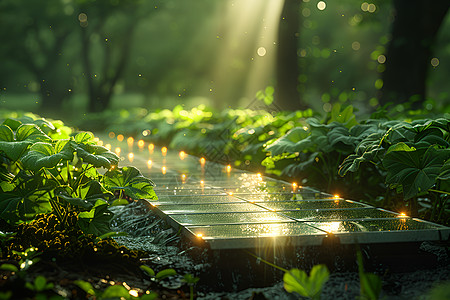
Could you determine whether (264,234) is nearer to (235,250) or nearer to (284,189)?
(235,250)

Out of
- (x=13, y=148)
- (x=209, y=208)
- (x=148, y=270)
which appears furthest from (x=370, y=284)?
(x=13, y=148)

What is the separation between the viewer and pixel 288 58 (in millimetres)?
13211

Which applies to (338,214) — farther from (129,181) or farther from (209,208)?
(129,181)

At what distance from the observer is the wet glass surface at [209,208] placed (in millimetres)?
4387

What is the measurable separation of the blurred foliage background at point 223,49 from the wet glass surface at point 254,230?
29.7 feet

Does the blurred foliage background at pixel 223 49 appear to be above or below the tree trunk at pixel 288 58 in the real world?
above

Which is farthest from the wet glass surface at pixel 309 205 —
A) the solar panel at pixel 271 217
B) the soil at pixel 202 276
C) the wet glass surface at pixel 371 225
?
the soil at pixel 202 276

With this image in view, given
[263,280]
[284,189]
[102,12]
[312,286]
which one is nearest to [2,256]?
[263,280]

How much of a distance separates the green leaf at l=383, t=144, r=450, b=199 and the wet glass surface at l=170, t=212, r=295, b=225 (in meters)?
0.81

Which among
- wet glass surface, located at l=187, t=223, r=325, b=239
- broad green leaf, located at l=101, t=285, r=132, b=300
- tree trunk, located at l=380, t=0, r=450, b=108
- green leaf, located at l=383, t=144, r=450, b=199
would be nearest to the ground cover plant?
wet glass surface, located at l=187, t=223, r=325, b=239

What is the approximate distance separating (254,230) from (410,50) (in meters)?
9.66

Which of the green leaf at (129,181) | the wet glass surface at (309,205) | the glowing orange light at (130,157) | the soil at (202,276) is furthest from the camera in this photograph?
the glowing orange light at (130,157)

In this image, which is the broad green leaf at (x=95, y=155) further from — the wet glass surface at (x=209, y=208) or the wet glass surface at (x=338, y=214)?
the wet glass surface at (x=338, y=214)

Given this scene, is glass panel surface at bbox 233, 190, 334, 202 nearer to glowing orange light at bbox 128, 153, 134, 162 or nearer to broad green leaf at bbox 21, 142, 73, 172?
broad green leaf at bbox 21, 142, 73, 172
